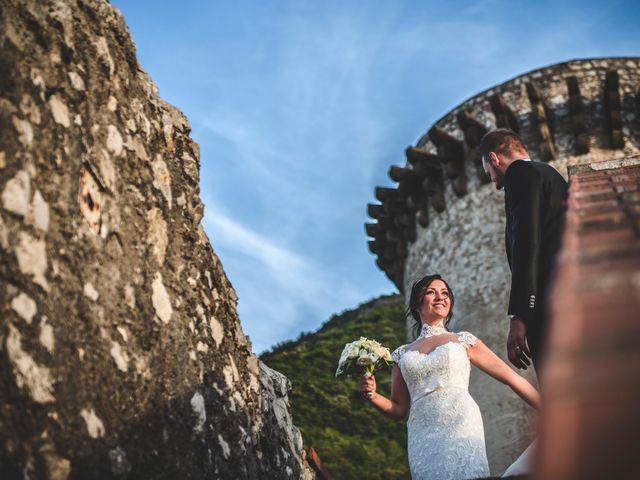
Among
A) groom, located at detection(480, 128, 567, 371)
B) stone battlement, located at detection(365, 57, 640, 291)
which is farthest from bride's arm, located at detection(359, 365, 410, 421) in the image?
stone battlement, located at detection(365, 57, 640, 291)

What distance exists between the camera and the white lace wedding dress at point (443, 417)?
11.6 ft

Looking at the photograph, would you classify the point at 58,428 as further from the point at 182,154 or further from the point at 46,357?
the point at 182,154

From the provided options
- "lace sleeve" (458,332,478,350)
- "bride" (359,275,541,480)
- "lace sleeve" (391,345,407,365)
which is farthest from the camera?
"lace sleeve" (391,345,407,365)

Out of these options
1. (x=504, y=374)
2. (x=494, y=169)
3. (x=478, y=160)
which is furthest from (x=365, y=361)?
(x=478, y=160)

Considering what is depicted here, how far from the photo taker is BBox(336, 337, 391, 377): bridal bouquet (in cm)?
376

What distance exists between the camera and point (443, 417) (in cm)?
370

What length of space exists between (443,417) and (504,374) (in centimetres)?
40

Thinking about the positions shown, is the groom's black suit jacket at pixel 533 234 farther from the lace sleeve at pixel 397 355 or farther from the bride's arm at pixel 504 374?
the lace sleeve at pixel 397 355

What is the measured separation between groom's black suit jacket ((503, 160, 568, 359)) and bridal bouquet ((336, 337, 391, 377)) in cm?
100

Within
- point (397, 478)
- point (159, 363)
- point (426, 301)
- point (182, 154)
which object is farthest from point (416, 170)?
point (159, 363)

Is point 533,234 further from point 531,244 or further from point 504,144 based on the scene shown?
point 504,144

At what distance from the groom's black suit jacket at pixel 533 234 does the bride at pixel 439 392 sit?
75 centimetres

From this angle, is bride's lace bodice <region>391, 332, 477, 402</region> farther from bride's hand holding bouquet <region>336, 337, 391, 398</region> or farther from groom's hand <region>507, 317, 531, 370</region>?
groom's hand <region>507, 317, 531, 370</region>

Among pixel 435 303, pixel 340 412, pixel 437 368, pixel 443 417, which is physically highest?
pixel 340 412
